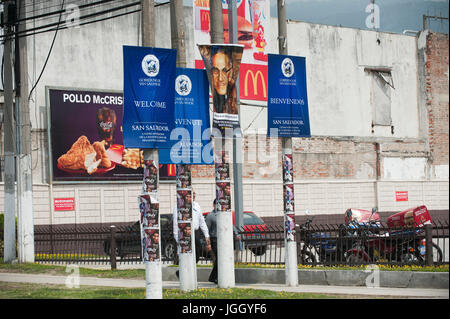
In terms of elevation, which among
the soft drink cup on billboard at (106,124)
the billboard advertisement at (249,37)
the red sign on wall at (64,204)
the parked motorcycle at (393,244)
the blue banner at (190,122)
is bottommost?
the parked motorcycle at (393,244)

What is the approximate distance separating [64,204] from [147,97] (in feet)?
66.1

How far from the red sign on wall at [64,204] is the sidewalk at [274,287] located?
1034 centimetres

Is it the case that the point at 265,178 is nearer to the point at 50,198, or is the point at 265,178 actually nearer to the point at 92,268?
the point at 50,198

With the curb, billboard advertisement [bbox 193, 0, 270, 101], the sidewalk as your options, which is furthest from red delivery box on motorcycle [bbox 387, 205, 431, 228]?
billboard advertisement [bbox 193, 0, 270, 101]

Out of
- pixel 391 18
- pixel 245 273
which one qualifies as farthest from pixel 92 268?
pixel 391 18

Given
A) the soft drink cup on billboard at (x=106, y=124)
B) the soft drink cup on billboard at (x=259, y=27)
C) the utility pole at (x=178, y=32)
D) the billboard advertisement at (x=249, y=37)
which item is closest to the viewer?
the utility pole at (x=178, y=32)

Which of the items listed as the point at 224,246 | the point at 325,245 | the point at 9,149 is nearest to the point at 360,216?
the point at 325,245

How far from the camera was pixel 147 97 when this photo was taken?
12062 mm

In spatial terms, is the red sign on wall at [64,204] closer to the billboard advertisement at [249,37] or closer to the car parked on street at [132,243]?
the billboard advertisement at [249,37]

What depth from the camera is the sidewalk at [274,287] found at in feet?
43.7

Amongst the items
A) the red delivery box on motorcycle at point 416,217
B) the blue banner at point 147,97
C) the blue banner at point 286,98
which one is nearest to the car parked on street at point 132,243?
the red delivery box on motorcycle at point 416,217

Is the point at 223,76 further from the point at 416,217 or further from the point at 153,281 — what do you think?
the point at 416,217

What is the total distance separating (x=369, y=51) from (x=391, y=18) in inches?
490

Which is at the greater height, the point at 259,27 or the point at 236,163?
the point at 259,27
